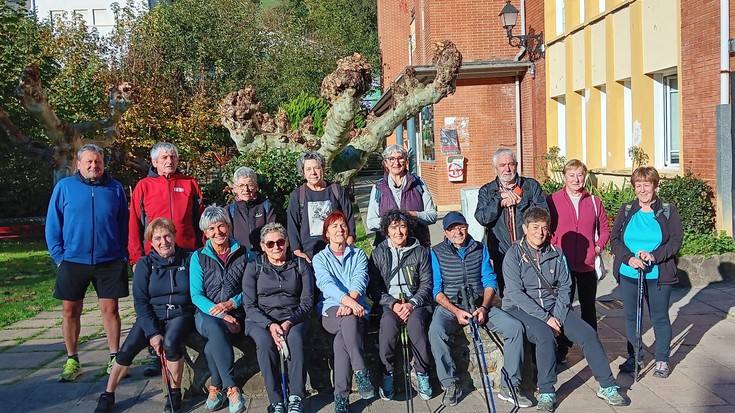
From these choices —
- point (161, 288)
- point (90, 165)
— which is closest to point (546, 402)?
point (161, 288)

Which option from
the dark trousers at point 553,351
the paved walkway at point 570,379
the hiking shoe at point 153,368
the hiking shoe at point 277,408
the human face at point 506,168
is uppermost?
the human face at point 506,168

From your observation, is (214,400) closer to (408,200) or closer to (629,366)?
(408,200)

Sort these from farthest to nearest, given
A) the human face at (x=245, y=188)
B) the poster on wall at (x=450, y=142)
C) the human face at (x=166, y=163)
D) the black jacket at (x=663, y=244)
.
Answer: the poster on wall at (x=450, y=142) < the human face at (x=245, y=188) < the human face at (x=166, y=163) < the black jacket at (x=663, y=244)

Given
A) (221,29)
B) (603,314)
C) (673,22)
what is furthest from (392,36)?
(603,314)

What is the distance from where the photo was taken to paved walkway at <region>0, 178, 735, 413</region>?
5.36 m

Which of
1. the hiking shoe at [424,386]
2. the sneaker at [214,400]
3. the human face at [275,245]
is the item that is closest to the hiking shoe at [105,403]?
the sneaker at [214,400]

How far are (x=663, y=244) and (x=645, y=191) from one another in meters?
0.45

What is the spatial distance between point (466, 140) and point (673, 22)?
30.3ft

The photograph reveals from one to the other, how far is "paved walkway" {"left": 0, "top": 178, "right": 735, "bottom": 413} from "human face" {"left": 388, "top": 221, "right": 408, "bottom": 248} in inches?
48.0

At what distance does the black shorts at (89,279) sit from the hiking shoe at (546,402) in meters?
3.50

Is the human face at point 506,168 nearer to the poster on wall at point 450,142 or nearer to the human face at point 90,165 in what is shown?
the human face at point 90,165

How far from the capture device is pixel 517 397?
211 inches

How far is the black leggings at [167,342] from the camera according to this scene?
5.43 m

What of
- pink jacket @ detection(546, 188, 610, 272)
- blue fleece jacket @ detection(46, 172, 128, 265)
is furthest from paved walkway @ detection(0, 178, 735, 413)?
blue fleece jacket @ detection(46, 172, 128, 265)
